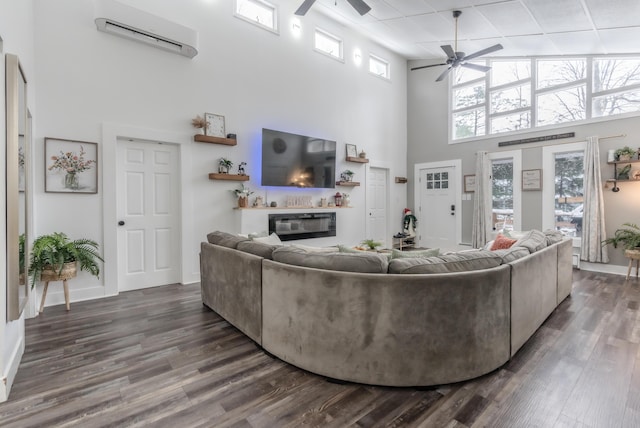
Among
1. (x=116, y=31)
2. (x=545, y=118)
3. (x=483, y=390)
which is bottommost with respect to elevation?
(x=483, y=390)

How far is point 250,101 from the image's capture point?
4.98 m

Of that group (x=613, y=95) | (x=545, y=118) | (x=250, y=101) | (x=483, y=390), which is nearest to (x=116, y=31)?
(x=250, y=101)

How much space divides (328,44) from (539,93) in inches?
157

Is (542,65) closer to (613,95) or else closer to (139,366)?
(613,95)

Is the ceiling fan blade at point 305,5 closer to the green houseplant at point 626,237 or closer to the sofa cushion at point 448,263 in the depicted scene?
the sofa cushion at point 448,263

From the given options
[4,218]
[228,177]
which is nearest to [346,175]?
[228,177]

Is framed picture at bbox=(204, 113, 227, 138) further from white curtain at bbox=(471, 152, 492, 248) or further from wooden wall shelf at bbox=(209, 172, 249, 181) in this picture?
white curtain at bbox=(471, 152, 492, 248)

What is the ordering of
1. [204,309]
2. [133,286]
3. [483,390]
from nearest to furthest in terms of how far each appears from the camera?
[483,390] < [204,309] < [133,286]

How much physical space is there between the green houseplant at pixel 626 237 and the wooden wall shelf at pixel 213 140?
19.0 feet

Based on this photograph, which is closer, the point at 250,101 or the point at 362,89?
the point at 250,101

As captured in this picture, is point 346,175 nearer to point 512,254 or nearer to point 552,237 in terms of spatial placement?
point 552,237

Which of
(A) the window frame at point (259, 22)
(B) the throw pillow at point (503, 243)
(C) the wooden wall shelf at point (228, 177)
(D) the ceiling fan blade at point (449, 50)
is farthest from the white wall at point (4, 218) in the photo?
(D) the ceiling fan blade at point (449, 50)

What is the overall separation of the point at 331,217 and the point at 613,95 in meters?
4.92

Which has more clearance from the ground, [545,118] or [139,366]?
[545,118]
